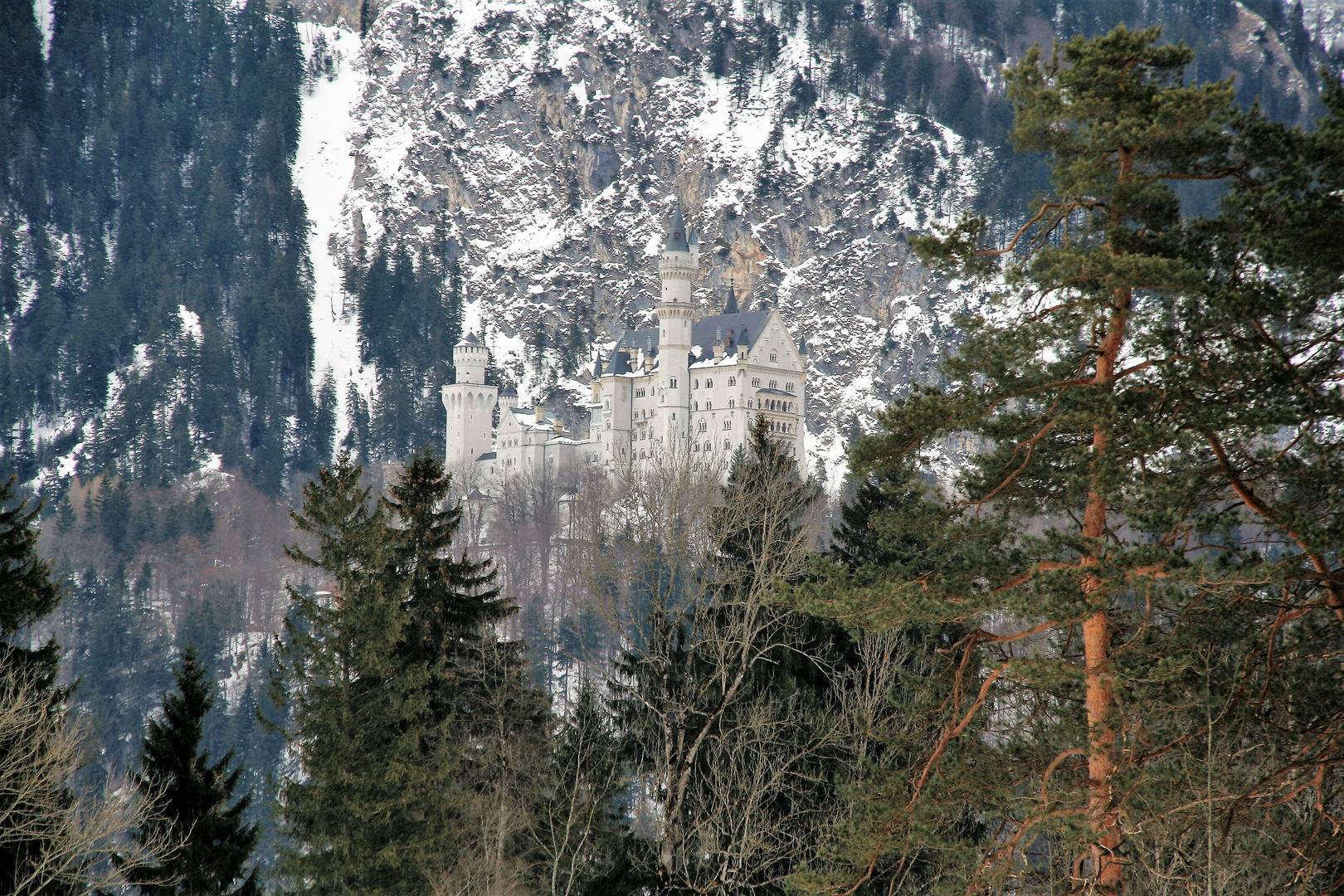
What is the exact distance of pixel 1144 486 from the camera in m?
11.3

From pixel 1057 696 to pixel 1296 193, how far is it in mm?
5218

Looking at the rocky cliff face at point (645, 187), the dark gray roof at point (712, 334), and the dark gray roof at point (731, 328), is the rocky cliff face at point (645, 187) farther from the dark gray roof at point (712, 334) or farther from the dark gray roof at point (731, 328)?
the dark gray roof at point (731, 328)

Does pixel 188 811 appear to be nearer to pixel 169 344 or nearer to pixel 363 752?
pixel 363 752

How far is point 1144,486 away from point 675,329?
328 feet

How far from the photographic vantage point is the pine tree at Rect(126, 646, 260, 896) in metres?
20.3

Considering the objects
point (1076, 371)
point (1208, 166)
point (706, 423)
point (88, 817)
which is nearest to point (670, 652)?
point (88, 817)

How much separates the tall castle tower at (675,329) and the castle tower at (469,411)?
29973mm

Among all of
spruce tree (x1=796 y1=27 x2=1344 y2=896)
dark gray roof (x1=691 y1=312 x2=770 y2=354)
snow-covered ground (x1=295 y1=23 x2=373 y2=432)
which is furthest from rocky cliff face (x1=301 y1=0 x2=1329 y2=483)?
spruce tree (x1=796 y1=27 x2=1344 y2=896)

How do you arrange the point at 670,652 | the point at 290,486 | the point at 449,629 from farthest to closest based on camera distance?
the point at 290,486
the point at 449,629
the point at 670,652

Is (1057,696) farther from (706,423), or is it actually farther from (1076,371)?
(706,423)

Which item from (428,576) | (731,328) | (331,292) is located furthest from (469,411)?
(428,576)

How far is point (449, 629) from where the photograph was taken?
24.0 metres

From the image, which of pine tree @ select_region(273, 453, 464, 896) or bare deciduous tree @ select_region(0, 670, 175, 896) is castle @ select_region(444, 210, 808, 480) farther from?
bare deciduous tree @ select_region(0, 670, 175, 896)

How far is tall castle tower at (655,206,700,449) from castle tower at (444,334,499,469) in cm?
2997
